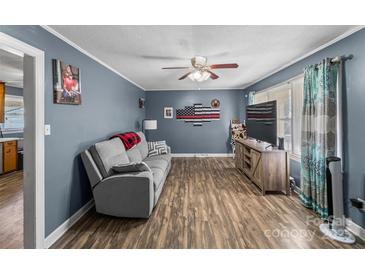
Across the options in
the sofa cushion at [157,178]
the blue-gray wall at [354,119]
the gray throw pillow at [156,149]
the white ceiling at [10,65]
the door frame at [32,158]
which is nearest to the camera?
the door frame at [32,158]

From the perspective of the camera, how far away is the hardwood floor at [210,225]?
6.03 ft

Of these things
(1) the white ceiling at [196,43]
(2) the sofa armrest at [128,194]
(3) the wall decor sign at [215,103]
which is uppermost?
(1) the white ceiling at [196,43]

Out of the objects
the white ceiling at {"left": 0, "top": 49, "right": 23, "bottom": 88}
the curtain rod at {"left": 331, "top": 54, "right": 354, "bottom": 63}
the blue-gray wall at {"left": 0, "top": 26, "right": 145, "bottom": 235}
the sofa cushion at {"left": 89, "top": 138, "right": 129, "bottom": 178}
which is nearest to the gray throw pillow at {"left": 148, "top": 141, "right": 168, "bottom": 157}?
the blue-gray wall at {"left": 0, "top": 26, "right": 145, "bottom": 235}

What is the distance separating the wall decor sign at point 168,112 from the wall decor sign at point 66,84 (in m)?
3.85

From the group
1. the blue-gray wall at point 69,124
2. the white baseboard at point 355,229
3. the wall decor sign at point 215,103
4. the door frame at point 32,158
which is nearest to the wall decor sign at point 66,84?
the blue-gray wall at point 69,124

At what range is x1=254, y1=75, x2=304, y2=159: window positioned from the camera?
3.22 metres

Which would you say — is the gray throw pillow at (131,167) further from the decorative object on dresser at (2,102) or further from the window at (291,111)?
the decorative object on dresser at (2,102)

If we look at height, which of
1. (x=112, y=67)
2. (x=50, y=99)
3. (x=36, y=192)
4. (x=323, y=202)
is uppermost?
(x=112, y=67)

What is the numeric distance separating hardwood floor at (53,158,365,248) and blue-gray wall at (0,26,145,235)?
380mm

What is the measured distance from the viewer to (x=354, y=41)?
6.54ft

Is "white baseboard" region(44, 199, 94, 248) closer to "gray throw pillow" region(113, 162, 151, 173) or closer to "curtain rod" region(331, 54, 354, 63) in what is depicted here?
"gray throw pillow" region(113, 162, 151, 173)
